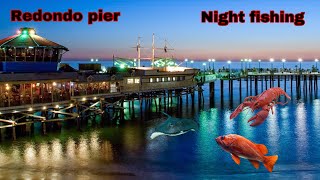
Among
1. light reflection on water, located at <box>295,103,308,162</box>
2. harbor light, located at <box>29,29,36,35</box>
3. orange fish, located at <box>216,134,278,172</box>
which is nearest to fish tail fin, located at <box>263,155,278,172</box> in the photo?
orange fish, located at <box>216,134,278,172</box>

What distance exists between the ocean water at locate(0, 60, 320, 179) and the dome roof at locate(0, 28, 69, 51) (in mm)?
9912

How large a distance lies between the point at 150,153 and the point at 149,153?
9 centimetres

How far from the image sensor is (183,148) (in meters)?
39.2

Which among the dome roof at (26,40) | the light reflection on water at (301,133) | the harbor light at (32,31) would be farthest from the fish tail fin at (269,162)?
the harbor light at (32,31)

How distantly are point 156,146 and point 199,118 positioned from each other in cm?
2187

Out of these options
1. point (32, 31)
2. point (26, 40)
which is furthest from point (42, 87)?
point (32, 31)

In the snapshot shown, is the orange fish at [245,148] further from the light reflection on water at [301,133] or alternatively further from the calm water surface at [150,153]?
the light reflection on water at [301,133]

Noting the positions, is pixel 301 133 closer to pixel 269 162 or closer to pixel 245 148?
pixel 269 162

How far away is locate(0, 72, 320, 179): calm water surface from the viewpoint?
30391mm

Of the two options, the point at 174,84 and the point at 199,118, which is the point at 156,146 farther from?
the point at 174,84

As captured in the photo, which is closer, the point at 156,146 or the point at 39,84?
the point at 156,146

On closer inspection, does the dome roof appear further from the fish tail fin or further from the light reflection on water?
the fish tail fin

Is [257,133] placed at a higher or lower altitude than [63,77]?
lower

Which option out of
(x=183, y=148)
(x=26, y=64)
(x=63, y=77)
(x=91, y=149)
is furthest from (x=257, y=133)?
(x=26, y=64)
